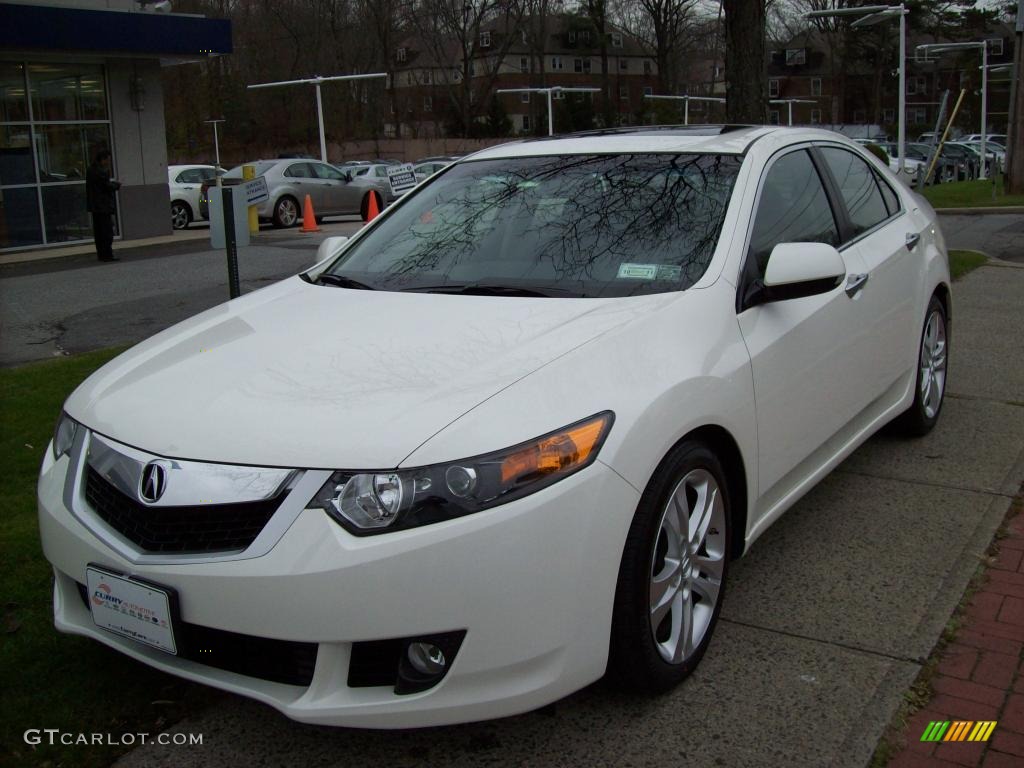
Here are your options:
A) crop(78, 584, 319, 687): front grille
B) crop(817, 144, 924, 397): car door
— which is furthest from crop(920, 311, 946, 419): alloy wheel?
crop(78, 584, 319, 687): front grille

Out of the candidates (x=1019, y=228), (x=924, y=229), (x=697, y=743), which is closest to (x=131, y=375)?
(x=697, y=743)

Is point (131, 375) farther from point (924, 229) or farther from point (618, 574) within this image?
point (924, 229)

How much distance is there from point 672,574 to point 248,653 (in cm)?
119

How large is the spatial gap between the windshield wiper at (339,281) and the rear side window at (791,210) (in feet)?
4.65

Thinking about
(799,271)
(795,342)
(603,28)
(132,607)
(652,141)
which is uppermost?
(603,28)

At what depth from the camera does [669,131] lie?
4.62m

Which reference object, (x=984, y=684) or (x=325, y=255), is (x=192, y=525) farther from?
(x=984, y=684)

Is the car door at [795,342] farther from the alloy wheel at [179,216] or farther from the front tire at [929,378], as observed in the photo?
the alloy wheel at [179,216]

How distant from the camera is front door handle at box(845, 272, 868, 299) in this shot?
4.26 m

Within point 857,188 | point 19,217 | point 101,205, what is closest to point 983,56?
point 101,205

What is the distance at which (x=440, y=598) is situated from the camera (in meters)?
2.51

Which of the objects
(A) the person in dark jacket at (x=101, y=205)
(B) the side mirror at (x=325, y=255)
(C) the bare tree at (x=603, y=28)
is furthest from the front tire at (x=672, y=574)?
(C) the bare tree at (x=603, y=28)

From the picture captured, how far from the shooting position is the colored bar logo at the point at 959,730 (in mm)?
2924

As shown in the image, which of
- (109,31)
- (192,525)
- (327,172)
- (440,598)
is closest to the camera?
(440,598)
